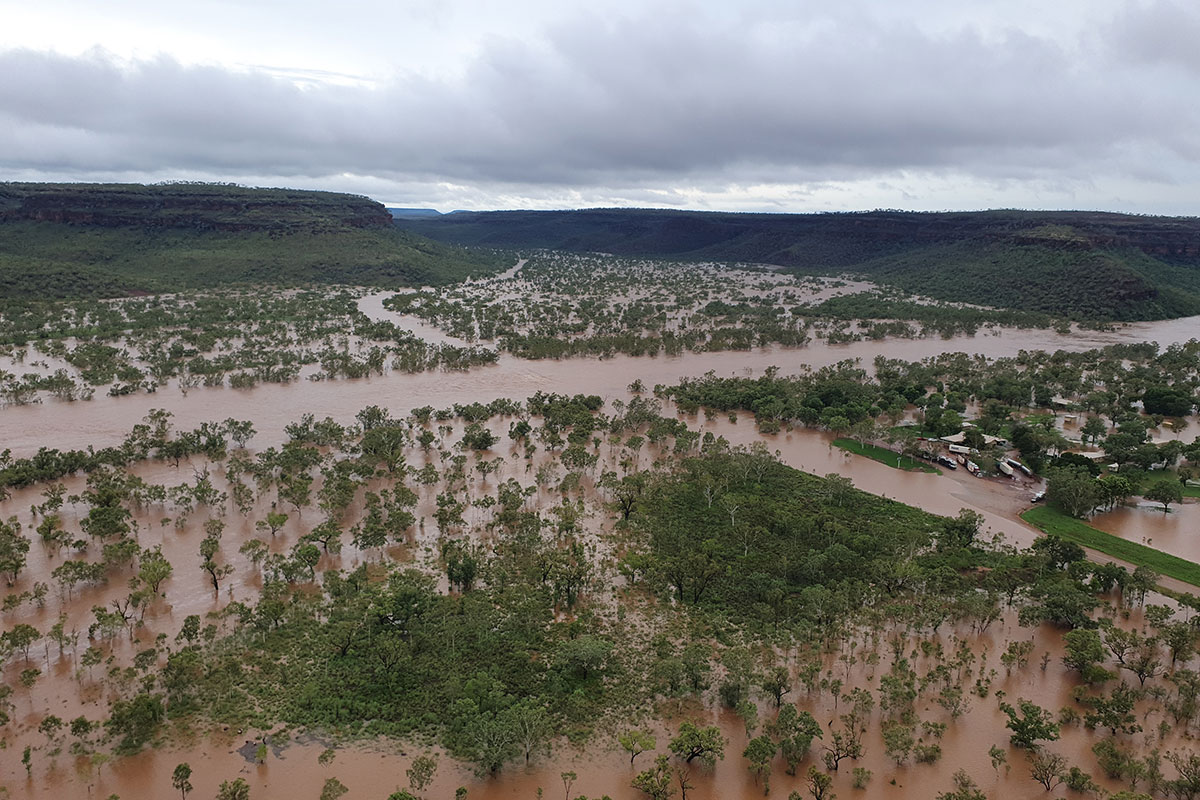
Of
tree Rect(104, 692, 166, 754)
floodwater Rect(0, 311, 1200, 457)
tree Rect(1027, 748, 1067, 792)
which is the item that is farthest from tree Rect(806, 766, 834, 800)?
floodwater Rect(0, 311, 1200, 457)

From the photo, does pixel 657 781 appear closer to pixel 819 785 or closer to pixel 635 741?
pixel 635 741

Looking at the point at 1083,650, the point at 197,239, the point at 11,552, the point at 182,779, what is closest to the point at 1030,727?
the point at 1083,650

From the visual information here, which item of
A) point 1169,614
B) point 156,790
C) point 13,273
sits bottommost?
point 156,790

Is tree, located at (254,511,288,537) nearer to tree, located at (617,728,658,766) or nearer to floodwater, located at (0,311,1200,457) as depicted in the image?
floodwater, located at (0,311,1200,457)

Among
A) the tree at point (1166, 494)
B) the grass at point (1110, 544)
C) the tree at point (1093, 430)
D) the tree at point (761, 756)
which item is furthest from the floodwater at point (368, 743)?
the tree at point (1093, 430)

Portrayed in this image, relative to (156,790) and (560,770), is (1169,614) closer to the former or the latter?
(560,770)

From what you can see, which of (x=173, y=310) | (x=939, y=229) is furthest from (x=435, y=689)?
(x=939, y=229)

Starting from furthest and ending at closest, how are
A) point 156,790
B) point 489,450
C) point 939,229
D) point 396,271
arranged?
point 939,229, point 396,271, point 489,450, point 156,790
